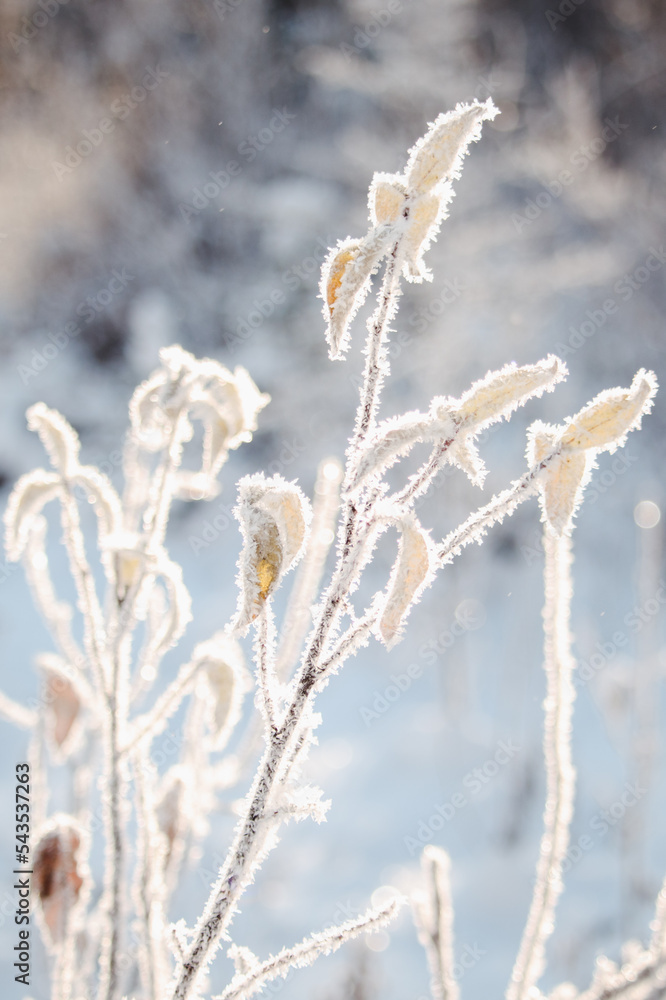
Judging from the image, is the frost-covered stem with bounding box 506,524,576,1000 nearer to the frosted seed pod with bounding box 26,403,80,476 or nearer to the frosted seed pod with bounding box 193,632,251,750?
the frosted seed pod with bounding box 193,632,251,750

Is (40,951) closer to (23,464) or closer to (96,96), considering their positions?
(23,464)

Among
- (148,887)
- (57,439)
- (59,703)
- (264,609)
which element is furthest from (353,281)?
(59,703)

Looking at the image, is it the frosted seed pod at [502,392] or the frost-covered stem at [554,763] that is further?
the frost-covered stem at [554,763]

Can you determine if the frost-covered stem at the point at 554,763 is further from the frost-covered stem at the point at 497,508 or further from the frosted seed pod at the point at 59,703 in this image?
the frosted seed pod at the point at 59,703

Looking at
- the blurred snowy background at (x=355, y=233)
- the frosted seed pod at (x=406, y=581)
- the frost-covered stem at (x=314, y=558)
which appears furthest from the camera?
the blurred snowy background at (x=355, y=233)

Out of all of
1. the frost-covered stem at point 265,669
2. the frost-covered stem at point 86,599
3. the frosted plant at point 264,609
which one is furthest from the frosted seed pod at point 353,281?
the frost-covered stem at point 86,599

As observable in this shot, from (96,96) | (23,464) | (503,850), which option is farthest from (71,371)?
(503,850)

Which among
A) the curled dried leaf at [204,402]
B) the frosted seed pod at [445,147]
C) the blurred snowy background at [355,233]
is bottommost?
the frosted seed pod at [445,147]

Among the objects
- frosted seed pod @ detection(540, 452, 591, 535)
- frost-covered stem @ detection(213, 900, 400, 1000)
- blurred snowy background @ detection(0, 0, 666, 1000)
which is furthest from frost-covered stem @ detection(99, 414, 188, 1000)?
blurred snowy background @ detection(0, 0, 666, 1000)
